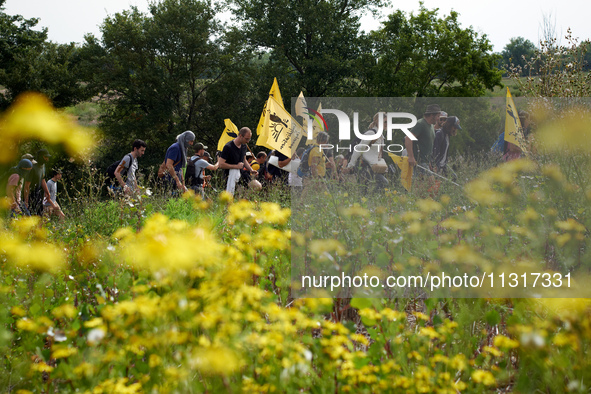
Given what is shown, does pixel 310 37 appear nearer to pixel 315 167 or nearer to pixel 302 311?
pixel 315 167

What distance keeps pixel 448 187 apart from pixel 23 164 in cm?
528

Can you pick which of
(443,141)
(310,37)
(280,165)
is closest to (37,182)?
(280,165)

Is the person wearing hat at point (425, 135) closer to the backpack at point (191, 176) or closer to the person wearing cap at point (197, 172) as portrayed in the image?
the person wearing cap at point (197, 172)

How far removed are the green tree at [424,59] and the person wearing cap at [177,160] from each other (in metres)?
19.3

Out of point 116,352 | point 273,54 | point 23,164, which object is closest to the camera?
point 116,352

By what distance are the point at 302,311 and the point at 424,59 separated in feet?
84.4

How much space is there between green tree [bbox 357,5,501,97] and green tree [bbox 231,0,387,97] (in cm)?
121

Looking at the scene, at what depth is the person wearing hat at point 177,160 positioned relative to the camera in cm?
611

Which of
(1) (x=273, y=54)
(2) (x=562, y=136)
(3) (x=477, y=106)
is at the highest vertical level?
(1) (x=273, y=54)

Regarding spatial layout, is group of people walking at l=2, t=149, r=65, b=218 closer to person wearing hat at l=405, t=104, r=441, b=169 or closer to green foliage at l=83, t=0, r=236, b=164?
person wearing hat at l=405, t=104, r=441, b=169

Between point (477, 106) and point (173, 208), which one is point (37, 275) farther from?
point (477, 106)

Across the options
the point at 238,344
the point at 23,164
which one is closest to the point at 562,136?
the point at 238,344

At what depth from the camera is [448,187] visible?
15.5 ft

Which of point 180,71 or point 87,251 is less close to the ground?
point 180,71
